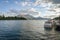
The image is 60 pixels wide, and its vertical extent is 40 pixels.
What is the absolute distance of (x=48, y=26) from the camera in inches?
259

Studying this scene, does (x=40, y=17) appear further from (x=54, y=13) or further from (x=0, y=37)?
(x=0, y=37)

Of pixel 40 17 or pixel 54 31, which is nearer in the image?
pixel 40 17

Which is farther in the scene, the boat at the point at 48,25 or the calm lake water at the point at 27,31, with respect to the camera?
the boat at the point at 48,25

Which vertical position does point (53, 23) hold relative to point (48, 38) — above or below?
above

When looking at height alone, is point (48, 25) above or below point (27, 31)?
above

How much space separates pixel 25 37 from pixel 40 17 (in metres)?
0.84

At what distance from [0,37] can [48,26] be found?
1.72 metres

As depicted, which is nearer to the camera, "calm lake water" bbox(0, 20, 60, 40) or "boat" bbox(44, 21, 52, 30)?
"calm lake water" bbox(0, 20, 60, 40)

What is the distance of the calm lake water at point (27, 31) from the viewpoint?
6.23 metres

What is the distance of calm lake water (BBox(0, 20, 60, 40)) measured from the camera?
20.4 feet

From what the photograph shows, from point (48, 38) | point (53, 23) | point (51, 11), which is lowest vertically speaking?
point (48, 38)

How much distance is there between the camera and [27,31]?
6461 mm

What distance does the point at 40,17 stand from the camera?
6188mm

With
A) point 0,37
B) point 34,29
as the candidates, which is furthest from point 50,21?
point 0,37
